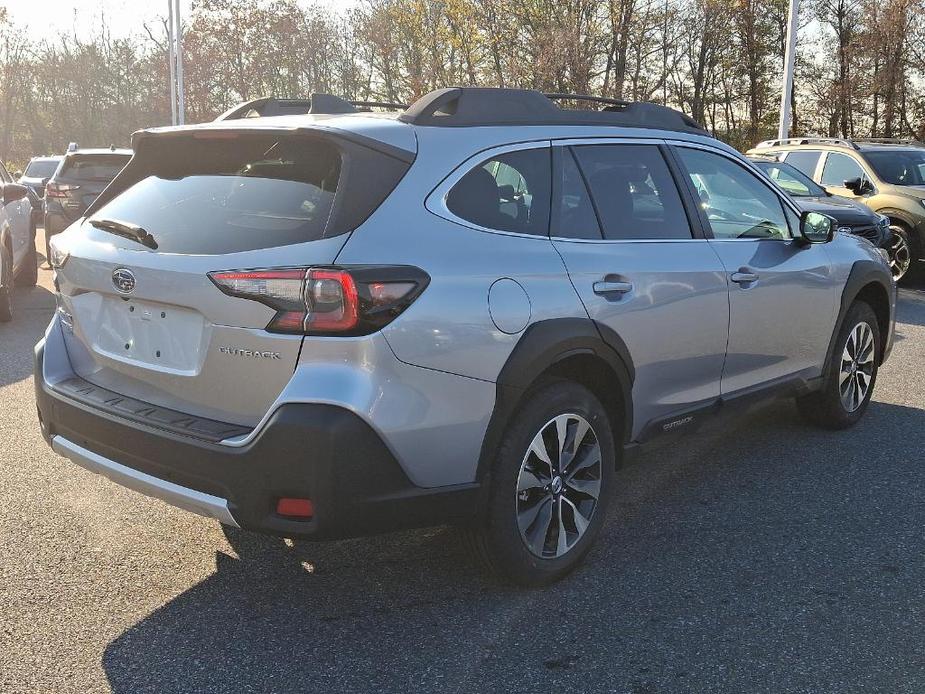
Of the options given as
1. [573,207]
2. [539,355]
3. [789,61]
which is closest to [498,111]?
[573,207]

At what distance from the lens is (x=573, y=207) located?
3.72 m

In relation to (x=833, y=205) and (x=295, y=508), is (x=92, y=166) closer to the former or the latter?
(x=833, y=205)

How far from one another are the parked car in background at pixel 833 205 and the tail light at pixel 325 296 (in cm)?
788

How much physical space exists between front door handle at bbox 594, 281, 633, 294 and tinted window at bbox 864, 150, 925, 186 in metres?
10.2

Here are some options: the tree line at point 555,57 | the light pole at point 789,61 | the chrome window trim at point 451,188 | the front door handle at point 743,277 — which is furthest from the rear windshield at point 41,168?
the chrome window trim at point 451,188

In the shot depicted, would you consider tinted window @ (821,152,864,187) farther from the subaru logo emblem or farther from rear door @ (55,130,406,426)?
the subaru logo emblem

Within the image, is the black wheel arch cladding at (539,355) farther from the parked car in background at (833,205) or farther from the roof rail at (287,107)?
the parked car in background at (833,205)

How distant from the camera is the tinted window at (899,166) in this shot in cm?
1266

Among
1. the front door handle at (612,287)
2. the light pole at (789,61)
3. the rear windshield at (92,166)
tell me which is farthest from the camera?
the light pole at (789,61)

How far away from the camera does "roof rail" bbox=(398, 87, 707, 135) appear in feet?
11.3

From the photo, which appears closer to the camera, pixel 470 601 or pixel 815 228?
pixel 470 601

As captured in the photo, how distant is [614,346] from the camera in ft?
12.0

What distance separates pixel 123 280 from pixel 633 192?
2.05m

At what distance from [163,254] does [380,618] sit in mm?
1412
